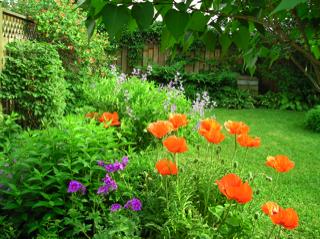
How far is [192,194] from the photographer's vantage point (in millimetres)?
2492

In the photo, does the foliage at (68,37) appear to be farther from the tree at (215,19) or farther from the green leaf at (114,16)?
the green leaf at (114,16)

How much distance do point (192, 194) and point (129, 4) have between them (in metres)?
1.94

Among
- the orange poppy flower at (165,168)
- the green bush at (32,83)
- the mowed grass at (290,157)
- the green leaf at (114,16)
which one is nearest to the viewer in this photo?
the green leaf at (114,16)

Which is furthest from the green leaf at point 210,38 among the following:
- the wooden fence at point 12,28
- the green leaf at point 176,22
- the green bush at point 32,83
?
the wooden fence at point 12,28

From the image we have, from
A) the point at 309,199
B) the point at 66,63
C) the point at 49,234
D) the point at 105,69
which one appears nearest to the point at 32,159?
the point at 49,234

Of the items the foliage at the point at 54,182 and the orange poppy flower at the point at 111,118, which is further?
the orange poppy flower at the point at 111,118

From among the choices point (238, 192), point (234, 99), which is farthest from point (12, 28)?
point (234, 99)

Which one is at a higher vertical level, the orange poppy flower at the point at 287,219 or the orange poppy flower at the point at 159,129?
the orange poppy flower at the point at 159,129

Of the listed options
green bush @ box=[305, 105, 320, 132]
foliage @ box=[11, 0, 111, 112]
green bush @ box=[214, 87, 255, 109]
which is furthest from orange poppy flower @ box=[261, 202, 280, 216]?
green bush @ box=[214, 87, 255, 109]

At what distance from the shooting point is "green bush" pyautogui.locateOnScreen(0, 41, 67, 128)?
545cm

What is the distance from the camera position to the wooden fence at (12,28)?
5476mm

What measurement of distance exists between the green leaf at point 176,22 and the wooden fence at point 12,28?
5146mm

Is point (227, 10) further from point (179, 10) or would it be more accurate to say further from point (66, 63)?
point (66, 63)

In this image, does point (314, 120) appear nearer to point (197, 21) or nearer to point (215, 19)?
point (215, 19)
